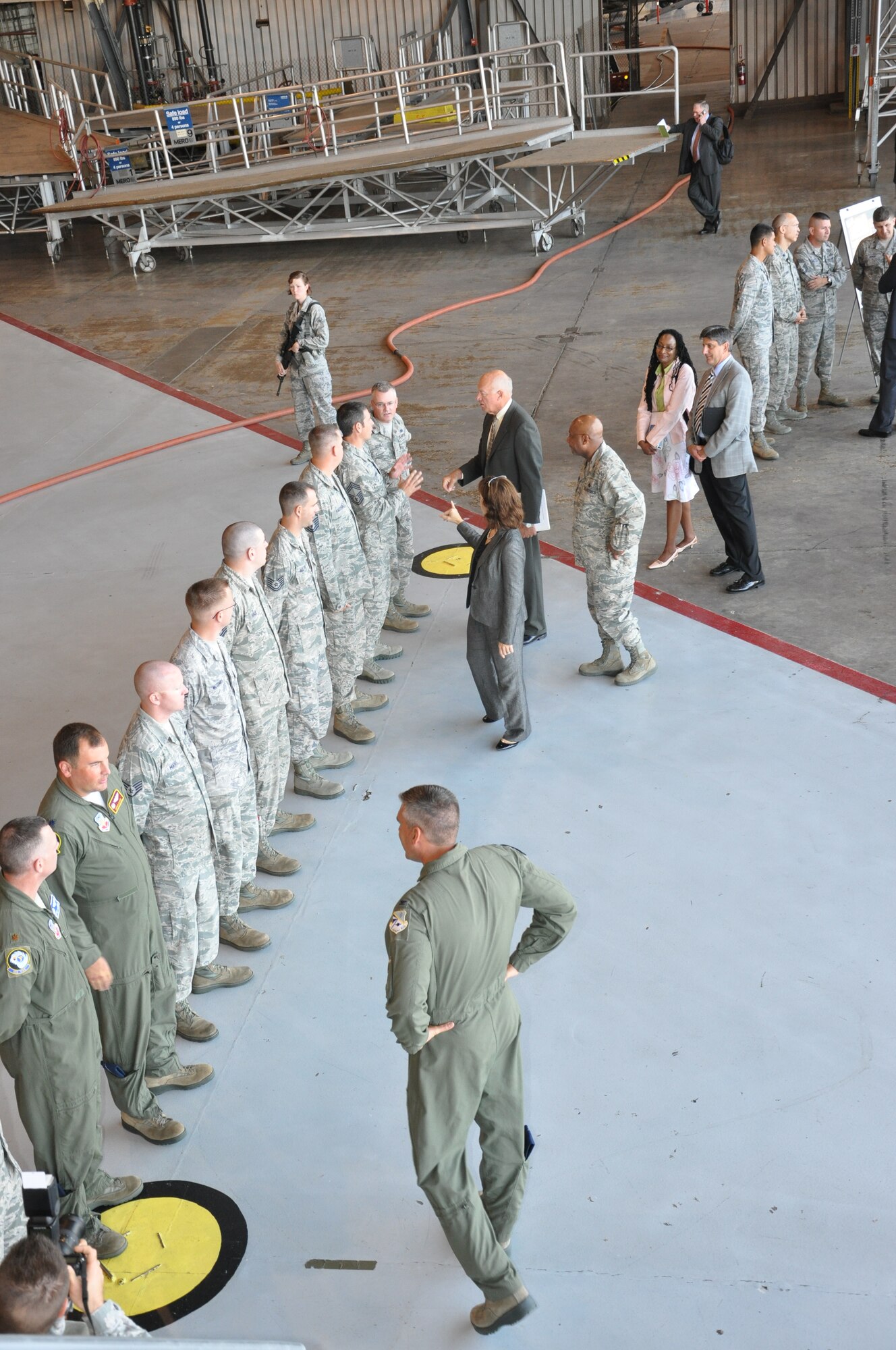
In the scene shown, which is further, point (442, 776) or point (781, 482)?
point (781, 482)

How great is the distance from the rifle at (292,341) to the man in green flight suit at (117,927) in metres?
6.42

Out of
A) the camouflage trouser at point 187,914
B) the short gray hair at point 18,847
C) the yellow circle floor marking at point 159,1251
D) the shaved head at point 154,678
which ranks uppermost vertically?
the shaved head at point 154,678

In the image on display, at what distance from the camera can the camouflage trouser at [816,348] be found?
1017 centimetres

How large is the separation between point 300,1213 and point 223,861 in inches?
59.7

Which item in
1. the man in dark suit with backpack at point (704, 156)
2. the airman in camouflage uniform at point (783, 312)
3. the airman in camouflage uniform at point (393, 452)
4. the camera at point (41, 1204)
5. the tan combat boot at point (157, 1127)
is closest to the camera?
the camera at point (41, 1204)

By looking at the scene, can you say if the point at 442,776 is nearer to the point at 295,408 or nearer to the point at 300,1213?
the point at 300,1213

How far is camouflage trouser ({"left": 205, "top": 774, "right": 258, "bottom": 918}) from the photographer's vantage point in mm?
5102

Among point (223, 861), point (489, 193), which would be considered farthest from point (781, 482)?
point (489, 193)

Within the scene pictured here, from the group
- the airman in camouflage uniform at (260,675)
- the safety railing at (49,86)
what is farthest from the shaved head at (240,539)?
the safety railing at (49,86)

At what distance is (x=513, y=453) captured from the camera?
7.09m

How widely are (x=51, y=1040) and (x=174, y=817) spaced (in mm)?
1066

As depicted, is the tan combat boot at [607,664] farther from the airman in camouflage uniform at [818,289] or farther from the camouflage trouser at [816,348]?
the camouflage trouser at [816,348]

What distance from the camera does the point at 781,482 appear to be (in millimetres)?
9477

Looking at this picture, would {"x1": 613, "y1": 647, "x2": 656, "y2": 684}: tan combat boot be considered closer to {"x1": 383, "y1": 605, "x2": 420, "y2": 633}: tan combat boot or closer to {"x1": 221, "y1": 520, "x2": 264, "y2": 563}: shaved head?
{"x1": 383, "y1": 605, "x2": 420, "y2": 633}: tan combat boot
